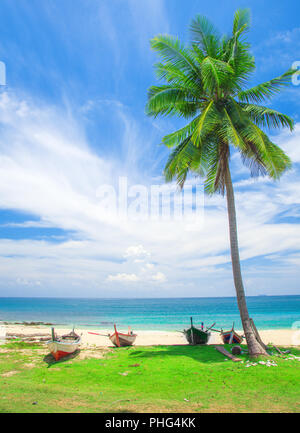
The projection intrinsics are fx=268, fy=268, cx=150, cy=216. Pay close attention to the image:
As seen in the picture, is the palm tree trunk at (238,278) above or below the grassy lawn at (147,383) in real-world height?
above

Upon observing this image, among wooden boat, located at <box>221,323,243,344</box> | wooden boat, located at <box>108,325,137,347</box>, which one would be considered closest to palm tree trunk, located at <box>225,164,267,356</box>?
wooden boat, located at <box>221,323,243,344</box>

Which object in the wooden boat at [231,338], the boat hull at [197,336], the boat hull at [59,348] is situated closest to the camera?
the boat hull at [59,348]

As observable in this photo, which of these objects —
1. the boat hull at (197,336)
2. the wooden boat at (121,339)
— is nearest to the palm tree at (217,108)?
the boat hull at (197,336)

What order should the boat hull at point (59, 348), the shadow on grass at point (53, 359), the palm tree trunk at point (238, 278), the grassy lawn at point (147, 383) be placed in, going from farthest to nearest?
1. the boat hull at point (59, 348)
2. the shadow on grass at point (53, 359)
3. the palm tree trunk at point (238, 278)
4. the grassy lawn at point (147, 383)

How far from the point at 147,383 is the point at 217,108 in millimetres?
10533

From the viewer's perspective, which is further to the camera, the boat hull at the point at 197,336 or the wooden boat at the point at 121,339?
the wooden boat at the point at 121,339

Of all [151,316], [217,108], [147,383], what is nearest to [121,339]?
[147,383]

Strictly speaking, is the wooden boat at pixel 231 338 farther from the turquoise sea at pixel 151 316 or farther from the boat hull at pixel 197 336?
the turquoise sea at pixel 151 316

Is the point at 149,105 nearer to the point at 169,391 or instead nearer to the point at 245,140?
the point at 245,140

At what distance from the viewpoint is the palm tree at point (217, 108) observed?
34.6 feet

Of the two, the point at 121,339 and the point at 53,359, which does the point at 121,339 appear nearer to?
the point at 121,339

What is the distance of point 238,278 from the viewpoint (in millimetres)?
10547

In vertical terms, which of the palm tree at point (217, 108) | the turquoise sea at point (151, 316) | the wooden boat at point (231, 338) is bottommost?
A: the turquoise sea at point (151, 316)
